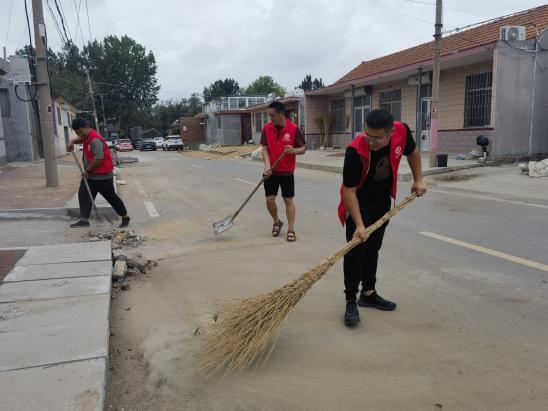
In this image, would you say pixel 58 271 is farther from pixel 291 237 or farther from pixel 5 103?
pixel 5 103

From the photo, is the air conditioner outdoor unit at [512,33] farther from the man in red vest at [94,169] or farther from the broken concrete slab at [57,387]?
the broken concrete slab at [57,387]

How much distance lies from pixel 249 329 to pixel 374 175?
1398mm

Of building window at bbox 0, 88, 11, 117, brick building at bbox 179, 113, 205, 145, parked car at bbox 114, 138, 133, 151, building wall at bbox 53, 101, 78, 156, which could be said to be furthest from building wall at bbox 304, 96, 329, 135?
brick building at bbox 179, 113, 205, 145

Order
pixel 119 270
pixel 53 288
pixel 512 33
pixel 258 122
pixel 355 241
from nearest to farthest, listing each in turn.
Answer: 1. pixel 355 241
2. pixel 53 288
3. pixel 119 270
4. pixel 512 33
5. pixel 258 122

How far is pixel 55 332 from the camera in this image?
3.08 m

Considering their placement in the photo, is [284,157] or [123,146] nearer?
[284,157]

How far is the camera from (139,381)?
2777 mm

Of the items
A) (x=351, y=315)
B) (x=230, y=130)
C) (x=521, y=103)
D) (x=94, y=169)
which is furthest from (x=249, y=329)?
(x=230, y=130)

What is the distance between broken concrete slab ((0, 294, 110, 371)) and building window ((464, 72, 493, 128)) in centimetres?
1585

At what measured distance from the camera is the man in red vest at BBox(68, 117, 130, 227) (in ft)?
22.8

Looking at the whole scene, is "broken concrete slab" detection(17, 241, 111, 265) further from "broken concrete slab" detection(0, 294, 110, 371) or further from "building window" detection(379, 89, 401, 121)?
"building window" detection(379, 89, 401, 121)

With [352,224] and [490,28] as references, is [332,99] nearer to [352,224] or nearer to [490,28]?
[490,28]

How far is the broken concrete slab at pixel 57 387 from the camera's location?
90.2 inches

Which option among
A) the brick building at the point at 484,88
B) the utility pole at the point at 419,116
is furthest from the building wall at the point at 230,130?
the utility pole at the point at 419,116
